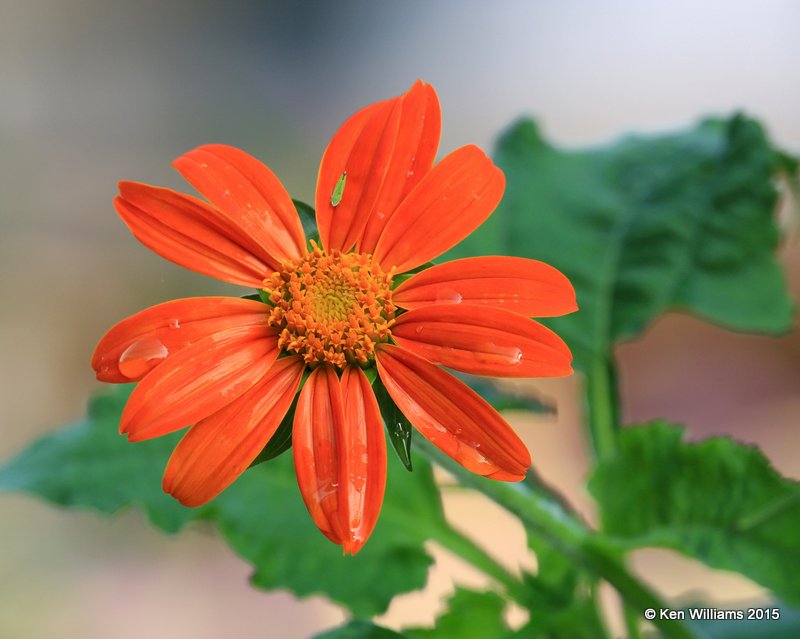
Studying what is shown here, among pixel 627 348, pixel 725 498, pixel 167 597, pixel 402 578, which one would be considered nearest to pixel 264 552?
pixel 402 578

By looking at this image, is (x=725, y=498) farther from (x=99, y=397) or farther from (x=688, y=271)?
(x=99, y=397)

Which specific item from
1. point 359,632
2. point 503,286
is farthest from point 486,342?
point 359,632

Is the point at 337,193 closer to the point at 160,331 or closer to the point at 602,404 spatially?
the point at 160,331

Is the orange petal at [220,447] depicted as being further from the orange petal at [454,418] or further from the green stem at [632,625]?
the green stem at [632,625]

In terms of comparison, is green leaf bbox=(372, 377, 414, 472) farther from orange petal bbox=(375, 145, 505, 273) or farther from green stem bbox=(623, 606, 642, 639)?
green stem bbox=(623, 606, 642, 639)

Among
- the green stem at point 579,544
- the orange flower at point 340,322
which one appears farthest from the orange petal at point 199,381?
the green stem at point 579,544
